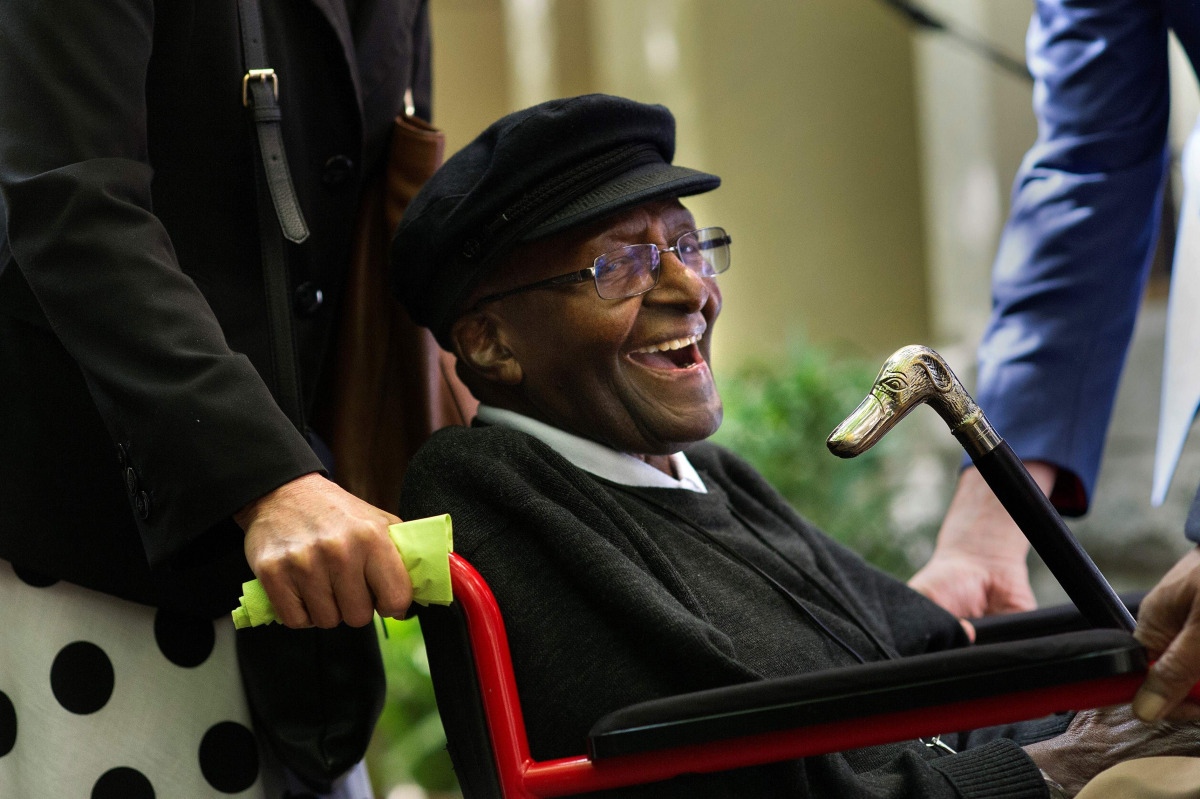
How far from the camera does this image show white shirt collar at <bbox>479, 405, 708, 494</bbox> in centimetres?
172

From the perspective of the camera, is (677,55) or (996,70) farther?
(677,55)

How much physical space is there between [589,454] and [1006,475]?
603mm

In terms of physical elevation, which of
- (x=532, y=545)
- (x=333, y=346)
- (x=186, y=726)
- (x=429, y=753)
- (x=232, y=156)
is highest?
(x=232, y=156)

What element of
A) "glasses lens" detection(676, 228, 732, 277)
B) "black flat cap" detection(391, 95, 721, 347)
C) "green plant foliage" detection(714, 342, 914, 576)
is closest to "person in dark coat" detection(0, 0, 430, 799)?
"black flat cap" detection(391, 95, 721, 347)

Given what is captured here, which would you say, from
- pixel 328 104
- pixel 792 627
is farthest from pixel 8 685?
pixel 792 627

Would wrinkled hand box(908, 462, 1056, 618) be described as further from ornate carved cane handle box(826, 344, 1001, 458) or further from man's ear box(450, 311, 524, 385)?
man's ear box(450, 311, 524, 385)

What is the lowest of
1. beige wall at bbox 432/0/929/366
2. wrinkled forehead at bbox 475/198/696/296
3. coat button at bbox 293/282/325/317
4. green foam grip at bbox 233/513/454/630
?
beige wall at bbox 432/0/929/366

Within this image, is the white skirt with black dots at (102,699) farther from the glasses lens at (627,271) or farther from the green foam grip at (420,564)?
the glasses lens at (627,271)

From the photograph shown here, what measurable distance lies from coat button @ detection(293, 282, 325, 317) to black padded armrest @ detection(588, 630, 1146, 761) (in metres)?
0.81

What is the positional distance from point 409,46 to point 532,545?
86cm

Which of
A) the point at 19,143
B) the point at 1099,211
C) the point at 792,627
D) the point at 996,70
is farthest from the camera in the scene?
the point at 996,70

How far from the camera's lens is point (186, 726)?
1.55m

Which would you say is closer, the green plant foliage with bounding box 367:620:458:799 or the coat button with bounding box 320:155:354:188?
the coat button with bounding box 320:155:354:188

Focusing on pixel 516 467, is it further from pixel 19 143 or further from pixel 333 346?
pixel 19 143
